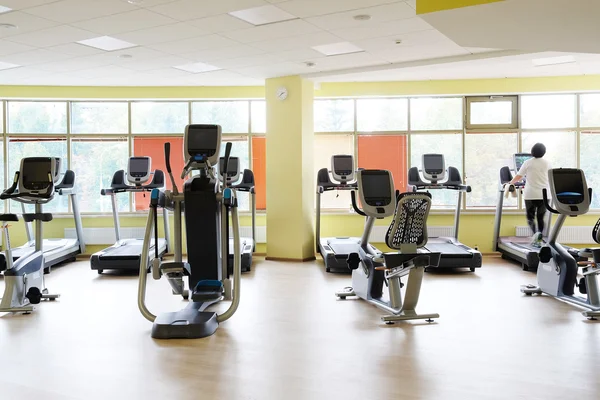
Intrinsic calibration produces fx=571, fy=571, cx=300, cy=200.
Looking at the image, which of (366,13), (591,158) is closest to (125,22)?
(366,13)

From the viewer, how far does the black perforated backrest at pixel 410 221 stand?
4.93 m

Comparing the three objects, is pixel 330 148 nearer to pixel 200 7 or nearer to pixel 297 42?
pixel 297 42

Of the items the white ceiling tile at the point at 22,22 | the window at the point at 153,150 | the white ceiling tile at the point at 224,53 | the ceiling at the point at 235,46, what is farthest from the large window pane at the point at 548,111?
the white ceiling tile at the point at 22,22

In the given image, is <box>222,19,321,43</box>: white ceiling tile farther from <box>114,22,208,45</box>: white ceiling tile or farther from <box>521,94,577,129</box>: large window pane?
<box>521,94,577,129</box>: large window pane

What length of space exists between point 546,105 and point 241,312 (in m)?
6.69

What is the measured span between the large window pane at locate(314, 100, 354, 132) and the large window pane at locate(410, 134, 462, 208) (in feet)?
3.74

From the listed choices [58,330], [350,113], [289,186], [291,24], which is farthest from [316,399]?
[350,113]

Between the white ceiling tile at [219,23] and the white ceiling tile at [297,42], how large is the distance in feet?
2.25

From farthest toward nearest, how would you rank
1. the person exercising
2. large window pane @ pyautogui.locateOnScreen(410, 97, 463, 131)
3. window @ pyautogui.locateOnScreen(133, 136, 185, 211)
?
window @ pyautogui.locateOnScreen(133, 136, 185, 211) → large window pane @ pyautogui.locateOnScreen(410, 97, 463, 131) → the person exercising

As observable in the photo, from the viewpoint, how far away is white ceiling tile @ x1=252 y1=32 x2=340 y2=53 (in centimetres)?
650

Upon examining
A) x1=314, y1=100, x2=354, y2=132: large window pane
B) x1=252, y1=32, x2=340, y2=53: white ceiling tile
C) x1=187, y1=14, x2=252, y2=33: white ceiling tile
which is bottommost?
x1=314, y1=100, x2=354, y2=132: large window pane

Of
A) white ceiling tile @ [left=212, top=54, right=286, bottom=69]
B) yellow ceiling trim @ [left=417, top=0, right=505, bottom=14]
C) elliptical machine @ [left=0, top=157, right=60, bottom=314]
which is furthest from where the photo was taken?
white ceiling tile @ [left=212, top=54, right=286, bottom=69]

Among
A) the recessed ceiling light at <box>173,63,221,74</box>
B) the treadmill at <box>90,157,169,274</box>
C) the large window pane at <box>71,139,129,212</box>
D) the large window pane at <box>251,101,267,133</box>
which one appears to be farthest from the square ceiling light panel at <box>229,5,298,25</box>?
the large window pane at <box>71,139,129,212</box>

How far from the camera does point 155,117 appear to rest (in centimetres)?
996
